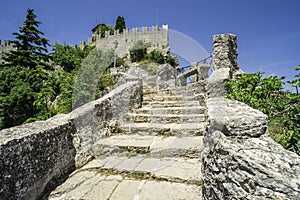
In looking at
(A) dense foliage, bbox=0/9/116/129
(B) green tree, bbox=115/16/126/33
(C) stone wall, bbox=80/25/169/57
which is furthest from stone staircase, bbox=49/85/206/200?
(B) green tree, bbox=115/16/126/33

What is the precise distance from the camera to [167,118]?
3406 mm

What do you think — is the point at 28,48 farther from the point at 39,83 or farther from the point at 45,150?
the point at 45,150

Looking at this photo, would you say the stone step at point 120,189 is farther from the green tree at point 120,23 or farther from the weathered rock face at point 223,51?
the green tree at point 120,23

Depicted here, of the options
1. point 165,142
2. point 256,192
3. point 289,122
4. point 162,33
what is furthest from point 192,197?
point 162,33

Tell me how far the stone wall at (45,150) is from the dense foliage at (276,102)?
248cm

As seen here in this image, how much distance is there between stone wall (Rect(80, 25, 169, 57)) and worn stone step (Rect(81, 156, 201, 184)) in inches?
1174

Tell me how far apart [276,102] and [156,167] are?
2.08 metres

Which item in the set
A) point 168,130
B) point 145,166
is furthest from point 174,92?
point 145,166

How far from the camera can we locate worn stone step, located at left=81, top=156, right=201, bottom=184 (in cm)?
181

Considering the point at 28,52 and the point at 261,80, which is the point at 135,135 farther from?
the point at 28,52

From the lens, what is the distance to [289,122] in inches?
84.7

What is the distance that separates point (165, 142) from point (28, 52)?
22.8 m

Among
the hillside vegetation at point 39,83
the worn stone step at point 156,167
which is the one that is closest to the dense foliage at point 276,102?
the worn stone step at point 156,167

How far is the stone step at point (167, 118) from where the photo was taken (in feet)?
10.9
